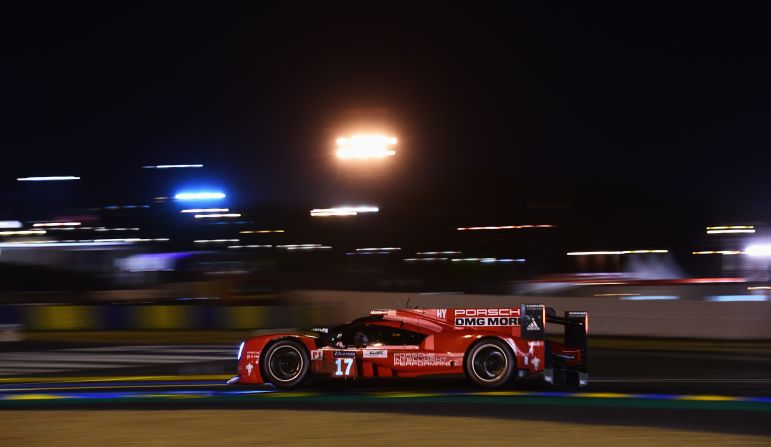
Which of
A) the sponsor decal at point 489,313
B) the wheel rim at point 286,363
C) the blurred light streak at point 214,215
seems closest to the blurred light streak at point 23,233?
the blurred light streak at point 214,215

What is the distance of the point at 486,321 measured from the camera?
34.4 feet

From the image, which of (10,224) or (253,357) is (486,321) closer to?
(253,357)

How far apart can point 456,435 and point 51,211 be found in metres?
75.1

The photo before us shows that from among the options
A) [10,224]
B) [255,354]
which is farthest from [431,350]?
[10,224]

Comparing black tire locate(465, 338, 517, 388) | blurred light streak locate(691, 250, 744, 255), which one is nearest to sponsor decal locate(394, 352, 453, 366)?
black tire locate(465, 338, 517, 388)

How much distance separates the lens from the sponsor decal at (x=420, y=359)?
10266 mm

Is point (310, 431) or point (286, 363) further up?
point (286, 363)

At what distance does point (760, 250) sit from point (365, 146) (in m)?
17.3

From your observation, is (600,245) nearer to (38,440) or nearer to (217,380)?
(217,380)

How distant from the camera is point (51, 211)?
75.4m

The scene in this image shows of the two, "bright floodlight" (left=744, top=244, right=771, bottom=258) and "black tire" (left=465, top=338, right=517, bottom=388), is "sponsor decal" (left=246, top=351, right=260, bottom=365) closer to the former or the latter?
"black tire" (left=465, top=338, right=517, bottom=388)

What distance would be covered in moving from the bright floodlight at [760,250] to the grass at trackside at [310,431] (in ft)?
96.9

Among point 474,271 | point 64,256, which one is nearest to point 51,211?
point 64,256

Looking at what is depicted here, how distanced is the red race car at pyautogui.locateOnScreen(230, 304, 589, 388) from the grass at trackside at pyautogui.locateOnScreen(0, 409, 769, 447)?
6.03 feet
